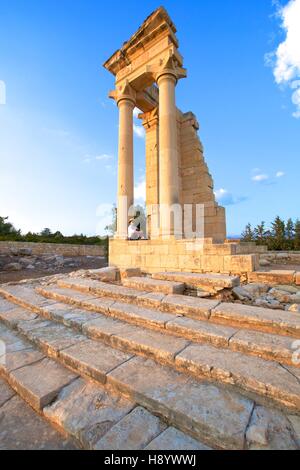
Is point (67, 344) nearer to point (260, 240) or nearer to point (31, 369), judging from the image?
point (31, 369)

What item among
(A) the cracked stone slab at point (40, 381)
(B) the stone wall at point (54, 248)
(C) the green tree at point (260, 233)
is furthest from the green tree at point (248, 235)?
(A) the cracked stone slab at point (40, 381)

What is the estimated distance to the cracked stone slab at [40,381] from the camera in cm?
154

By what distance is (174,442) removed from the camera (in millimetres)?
1156

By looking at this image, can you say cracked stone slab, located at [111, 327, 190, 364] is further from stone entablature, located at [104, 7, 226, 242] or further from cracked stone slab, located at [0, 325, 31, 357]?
stone entablature, located at [104, 7, 226, 242]

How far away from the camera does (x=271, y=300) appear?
9.69 ft

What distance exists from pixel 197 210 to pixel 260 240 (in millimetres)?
15399

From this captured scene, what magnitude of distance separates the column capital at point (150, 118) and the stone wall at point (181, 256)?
5.69 m

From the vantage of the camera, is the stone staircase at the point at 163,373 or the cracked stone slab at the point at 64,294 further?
the cracked stone slab at the point at 64,294

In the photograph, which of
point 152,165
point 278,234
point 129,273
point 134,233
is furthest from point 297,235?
point 129,273

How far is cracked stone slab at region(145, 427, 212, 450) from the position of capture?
113 centimetres

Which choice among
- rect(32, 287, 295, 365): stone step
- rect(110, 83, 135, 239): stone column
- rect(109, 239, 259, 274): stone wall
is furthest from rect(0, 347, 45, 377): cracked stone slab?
rect(110, 83, 135, 239): stone column

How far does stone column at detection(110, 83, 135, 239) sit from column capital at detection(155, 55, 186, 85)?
5.17 feet

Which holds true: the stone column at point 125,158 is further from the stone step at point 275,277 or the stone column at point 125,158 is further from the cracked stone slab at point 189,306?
the cracked stone slab at point 189,306
